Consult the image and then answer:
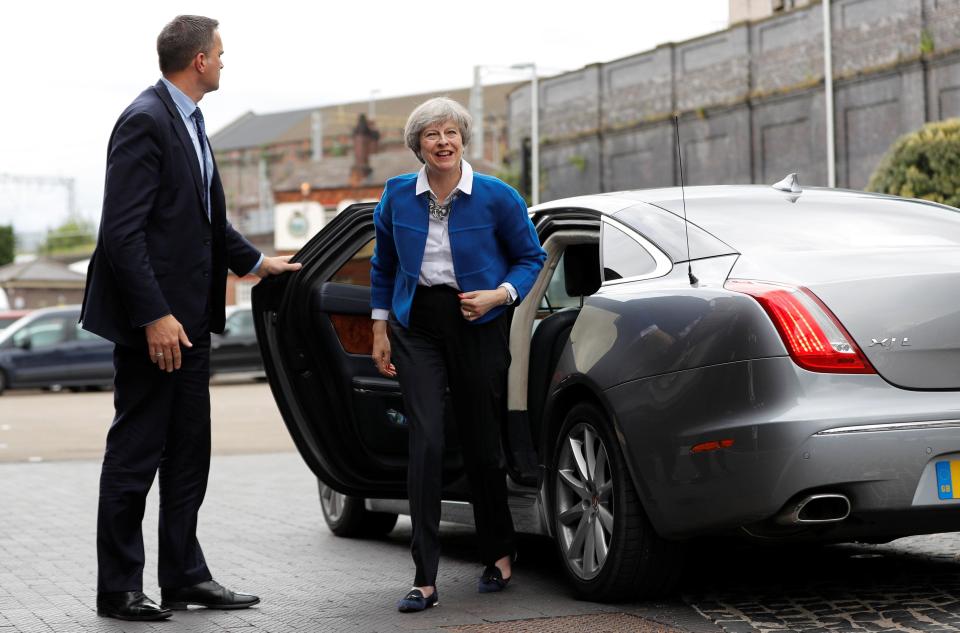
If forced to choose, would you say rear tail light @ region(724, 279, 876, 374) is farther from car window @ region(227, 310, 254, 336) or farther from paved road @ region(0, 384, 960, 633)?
car window @ region(227, 310, 254, 336)

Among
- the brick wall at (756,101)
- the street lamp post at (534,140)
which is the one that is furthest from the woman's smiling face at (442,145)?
the street lamp post at (534,140)

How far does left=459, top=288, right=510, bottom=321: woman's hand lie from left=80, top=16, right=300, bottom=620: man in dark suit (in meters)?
0.91

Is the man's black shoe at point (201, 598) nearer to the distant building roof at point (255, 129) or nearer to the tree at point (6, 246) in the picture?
the distant building roof at point (255, 129)

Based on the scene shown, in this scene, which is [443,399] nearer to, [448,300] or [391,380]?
[448,300]

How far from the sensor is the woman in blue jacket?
5547 mm

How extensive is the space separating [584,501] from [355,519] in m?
2.53

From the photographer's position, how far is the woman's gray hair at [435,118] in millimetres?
5555

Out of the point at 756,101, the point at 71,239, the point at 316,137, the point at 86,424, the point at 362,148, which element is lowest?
the point at 86,424

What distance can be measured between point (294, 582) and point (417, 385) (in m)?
1.29

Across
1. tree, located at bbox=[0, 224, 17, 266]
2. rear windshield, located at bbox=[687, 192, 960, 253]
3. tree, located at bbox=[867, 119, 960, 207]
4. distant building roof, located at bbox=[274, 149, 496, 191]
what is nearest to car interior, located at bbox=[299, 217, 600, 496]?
rear windshield, located at bbox=[687, 192, 960, 253]

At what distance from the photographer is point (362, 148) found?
8262 cm

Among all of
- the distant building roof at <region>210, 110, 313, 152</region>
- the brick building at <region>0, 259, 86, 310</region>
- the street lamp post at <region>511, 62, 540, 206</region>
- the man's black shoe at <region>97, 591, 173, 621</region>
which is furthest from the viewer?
the distant building roof at <region>210, 110, 313, 152</region>

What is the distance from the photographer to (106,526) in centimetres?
539

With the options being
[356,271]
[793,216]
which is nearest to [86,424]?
[356,271]
